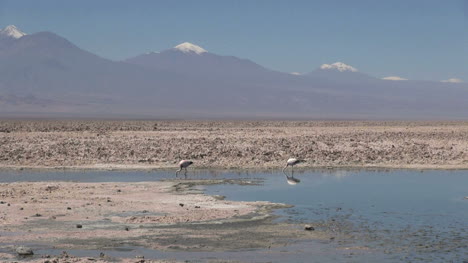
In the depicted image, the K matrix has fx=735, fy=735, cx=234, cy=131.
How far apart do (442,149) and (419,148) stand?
1.18 m

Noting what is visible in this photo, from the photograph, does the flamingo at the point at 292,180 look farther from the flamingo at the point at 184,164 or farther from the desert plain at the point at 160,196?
the flamingo at the point at 184,164

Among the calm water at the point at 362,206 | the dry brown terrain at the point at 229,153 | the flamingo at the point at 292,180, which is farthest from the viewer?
the dry brown terrain at the point at 229,153

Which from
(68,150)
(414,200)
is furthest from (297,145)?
(414,200)

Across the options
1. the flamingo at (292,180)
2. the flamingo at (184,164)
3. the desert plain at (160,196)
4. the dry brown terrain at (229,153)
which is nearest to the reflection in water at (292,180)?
the flamingo at (292,180)

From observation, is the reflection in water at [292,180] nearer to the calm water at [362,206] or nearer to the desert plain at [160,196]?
the calm water at [362,206]

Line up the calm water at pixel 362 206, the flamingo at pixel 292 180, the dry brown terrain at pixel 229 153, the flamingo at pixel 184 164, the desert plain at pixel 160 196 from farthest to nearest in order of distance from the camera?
the dry brown terrain at pixel 229 153, the flamingo at pixel 184 164, the flamingo at pixel 292 180, the desert plain at pixel 160 196, the calm water at pixel 362 206

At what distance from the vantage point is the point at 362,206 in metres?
20.5

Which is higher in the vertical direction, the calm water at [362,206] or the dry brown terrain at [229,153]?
the dry brown terrain at [229,153]

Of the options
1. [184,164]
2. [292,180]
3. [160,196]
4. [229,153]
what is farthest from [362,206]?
[229,153]

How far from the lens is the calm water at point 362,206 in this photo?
574 inches

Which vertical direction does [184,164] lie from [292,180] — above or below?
above

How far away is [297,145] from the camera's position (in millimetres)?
39406

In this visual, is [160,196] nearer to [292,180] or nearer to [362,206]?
[362,206]

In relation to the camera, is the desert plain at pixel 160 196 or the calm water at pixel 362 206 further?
the desert plain at pixel 160 196
